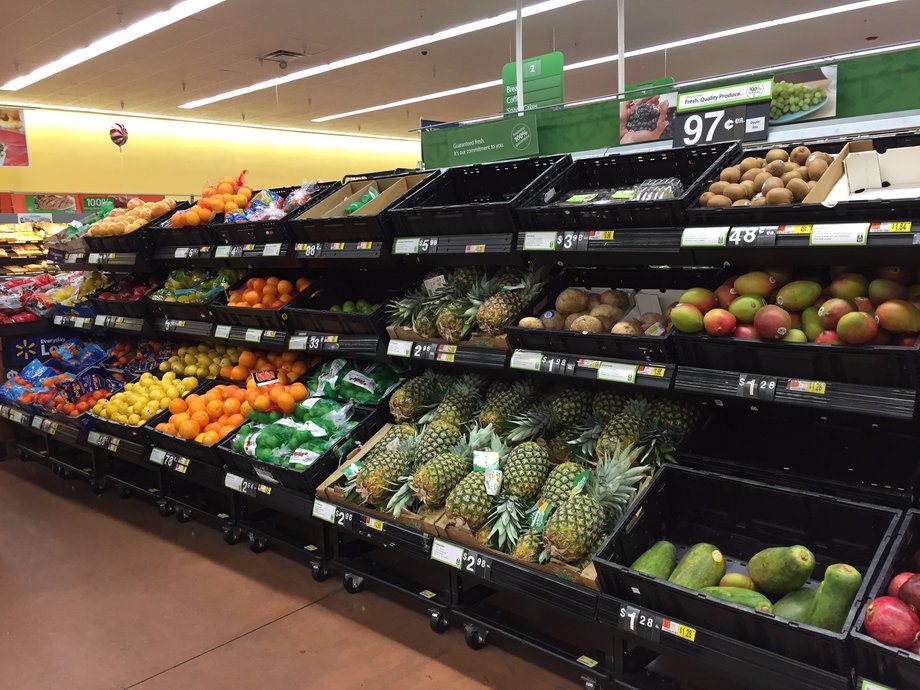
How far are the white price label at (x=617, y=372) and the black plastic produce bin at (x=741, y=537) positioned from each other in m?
0.32

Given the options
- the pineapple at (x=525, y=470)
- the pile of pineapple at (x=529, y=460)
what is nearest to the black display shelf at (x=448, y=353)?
the pile of pineapple at (x=529, y=460)

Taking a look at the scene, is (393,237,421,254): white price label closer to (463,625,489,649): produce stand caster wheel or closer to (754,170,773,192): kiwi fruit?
(754,170,773,192): kiwi fruit

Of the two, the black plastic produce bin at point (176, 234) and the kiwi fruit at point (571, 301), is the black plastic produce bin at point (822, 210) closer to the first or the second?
the kiwi fruit at point (571, 301)

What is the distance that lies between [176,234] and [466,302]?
228 cm

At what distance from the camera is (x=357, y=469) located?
296 centimetres

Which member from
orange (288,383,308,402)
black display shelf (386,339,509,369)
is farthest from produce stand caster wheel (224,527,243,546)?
black display shelf (386,339,509,369)

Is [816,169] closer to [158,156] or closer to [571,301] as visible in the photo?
[571,301]

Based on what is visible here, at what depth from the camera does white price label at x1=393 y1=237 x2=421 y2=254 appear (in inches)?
119

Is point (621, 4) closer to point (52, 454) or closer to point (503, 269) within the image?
point (503, 269)

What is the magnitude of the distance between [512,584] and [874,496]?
3.71 feet

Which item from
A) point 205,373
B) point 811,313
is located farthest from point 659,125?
point 205,373

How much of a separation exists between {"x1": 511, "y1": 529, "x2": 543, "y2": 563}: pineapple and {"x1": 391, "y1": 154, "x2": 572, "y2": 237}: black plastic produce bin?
1146 millimetres

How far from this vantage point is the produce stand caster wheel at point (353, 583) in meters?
3.16

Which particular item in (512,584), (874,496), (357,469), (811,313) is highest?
(811,313)
